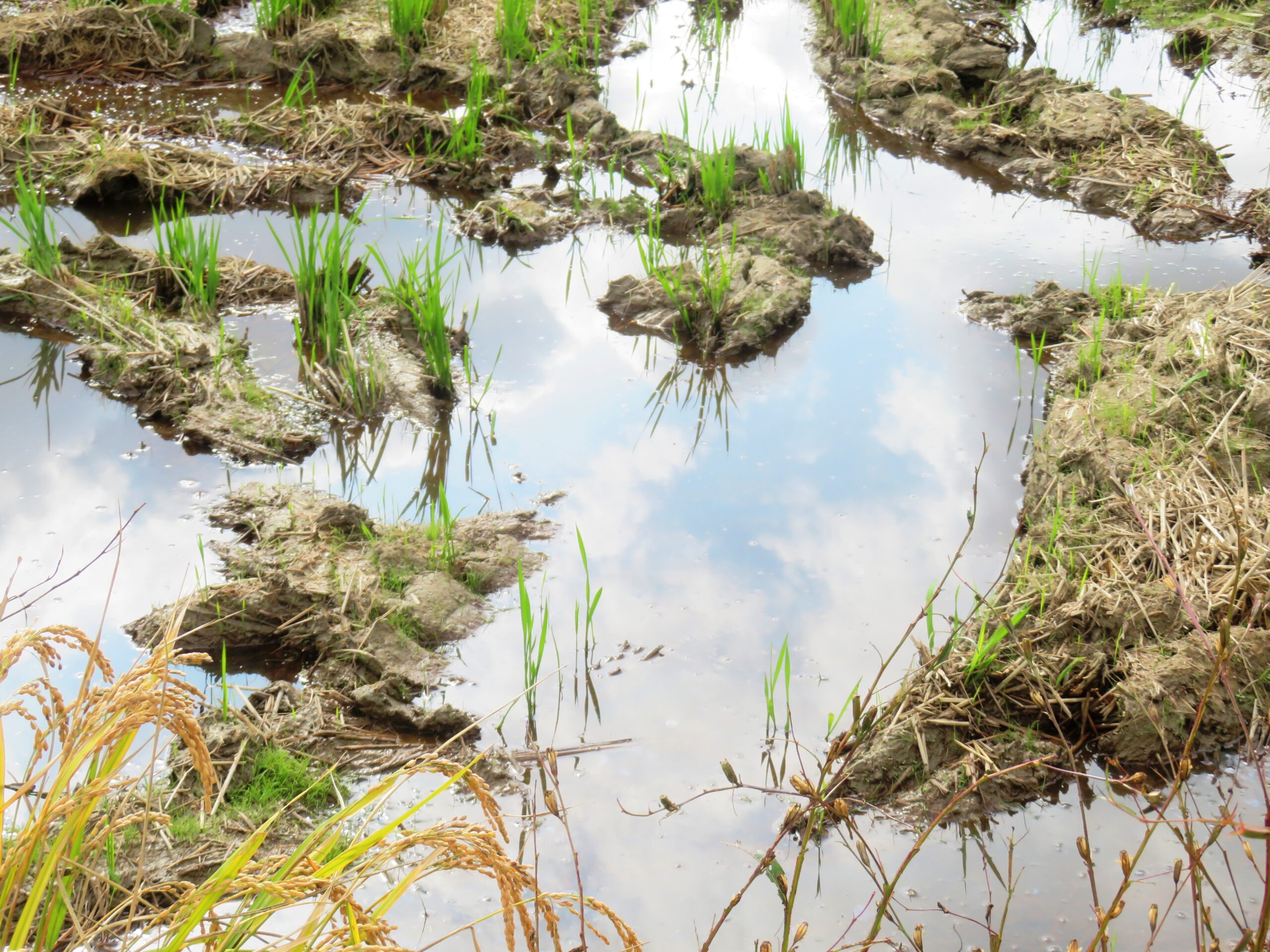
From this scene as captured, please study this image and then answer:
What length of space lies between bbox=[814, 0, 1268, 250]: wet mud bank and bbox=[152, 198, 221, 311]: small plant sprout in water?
343 centimetres

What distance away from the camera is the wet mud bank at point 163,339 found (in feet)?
10.4

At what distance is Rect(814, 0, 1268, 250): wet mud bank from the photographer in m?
4.44

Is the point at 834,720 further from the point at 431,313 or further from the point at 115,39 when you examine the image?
the point at 115,39

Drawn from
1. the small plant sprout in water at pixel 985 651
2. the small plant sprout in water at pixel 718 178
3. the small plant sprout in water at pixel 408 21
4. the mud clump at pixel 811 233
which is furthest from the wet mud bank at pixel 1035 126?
the small plant sprout in water at pixel 985 651

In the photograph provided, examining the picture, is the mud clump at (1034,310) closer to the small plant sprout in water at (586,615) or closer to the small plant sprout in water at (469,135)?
the small plant sprout in water at (586,615)

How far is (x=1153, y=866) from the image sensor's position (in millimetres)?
1918

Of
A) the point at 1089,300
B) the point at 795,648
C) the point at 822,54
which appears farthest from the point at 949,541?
the point at 822,54

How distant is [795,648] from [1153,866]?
2.80ft

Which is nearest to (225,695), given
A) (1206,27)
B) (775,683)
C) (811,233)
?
(775,683)

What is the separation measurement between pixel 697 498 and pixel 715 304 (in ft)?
3.25

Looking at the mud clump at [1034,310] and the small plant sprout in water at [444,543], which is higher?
the mud clump at [1034,310]

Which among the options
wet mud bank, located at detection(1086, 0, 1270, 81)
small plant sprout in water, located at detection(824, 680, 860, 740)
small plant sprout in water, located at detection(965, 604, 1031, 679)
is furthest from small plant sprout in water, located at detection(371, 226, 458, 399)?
wet mud bank, located at detection(1086, 0, 1270, 81)

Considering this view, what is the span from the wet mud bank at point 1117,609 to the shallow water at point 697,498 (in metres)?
0.12

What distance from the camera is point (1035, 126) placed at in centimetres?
504
